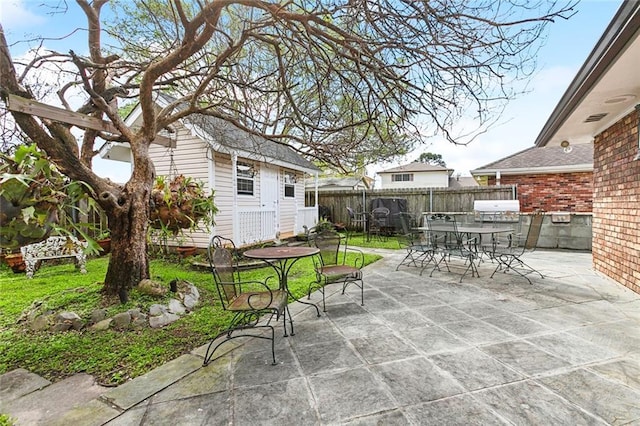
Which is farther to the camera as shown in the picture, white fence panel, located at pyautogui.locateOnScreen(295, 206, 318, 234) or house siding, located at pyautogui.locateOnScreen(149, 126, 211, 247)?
white fence panel, located at pyautogui.locateOnScreen(295, 206, 318, 234)

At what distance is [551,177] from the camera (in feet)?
37.6

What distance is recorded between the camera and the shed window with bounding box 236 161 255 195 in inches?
332

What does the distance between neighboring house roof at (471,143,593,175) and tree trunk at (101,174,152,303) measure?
12.0 meters

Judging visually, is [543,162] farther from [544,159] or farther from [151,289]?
[151,289]

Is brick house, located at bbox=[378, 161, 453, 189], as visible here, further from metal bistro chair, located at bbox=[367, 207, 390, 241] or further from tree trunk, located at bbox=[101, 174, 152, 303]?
tree trunk, located at bbox=[101, 174, 152, 303]

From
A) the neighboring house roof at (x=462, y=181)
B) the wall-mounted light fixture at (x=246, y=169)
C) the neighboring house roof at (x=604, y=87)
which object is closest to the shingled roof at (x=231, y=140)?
the wall-mounted light fixture at (x=246, y=169)

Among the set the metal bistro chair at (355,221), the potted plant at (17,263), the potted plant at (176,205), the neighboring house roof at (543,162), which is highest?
the neighboring house roof at (543,162)

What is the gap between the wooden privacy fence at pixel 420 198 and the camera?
10.9m

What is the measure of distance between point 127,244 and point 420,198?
10244mm

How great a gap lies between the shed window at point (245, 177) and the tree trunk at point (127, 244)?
14.1 feet

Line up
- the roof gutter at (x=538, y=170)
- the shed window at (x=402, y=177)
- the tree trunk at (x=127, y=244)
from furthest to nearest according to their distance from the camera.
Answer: the shed window at (x=402, y=177) → the roof gutter at (x=538, y=170) → the tree trunk at (x=127, y=244)

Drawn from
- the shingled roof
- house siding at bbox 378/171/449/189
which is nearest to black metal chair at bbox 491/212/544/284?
the shingled roof

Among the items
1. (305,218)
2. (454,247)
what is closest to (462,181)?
(305,218)

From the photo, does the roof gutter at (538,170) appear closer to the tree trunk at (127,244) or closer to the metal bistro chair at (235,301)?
the metal bistro chair at (235,301)
